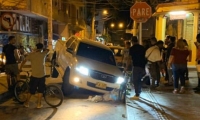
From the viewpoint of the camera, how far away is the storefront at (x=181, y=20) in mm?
16922

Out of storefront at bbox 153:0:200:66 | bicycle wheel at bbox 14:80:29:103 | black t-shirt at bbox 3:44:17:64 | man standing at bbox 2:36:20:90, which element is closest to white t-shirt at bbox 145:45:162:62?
bicycle wheel at bbox 14:80:29:103

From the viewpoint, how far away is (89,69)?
10203 mm

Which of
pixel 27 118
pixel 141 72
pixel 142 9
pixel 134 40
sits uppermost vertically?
pixel 142 9

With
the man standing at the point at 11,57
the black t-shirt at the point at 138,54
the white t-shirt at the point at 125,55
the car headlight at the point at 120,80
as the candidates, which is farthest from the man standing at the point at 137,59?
the man standing at the point at 11,57

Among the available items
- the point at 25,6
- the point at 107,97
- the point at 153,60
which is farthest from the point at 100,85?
the point at 25,6

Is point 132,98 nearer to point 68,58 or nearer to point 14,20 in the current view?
point 68,58

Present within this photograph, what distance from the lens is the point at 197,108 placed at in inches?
327

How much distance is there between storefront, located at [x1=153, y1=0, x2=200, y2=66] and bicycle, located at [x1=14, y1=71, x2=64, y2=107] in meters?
10.1

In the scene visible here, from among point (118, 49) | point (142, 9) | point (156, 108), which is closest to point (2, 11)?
point (118, 49)

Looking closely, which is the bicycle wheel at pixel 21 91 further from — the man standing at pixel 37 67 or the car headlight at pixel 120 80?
the car headlight at pixel 120 80

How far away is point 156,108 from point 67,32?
30345mm

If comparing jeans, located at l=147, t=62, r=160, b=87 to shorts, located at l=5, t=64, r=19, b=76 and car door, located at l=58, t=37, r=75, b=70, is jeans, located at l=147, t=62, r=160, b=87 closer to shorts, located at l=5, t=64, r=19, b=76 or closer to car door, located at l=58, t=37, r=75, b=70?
car door, located at l=58, t=37, r=75, b=70

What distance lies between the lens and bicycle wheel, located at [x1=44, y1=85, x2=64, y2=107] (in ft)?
30.2

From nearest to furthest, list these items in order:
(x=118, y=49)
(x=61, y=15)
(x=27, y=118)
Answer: (x=27, y=118)
(x=118, y=49)
(x=61, y=15)
